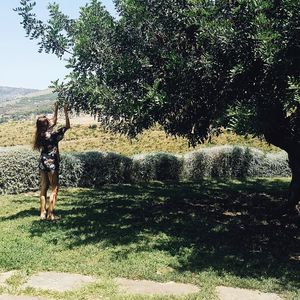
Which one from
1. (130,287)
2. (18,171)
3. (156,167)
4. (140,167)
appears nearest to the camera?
(130,287)

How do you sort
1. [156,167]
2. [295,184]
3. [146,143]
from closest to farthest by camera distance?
1. [295,184]
2. [156,167]
3. [146,143]

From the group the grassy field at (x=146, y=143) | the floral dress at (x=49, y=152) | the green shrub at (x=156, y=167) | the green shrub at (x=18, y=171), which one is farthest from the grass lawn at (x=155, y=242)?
the grassy field at (x=146, y=143)

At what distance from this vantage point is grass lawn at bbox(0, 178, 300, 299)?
25.7ft

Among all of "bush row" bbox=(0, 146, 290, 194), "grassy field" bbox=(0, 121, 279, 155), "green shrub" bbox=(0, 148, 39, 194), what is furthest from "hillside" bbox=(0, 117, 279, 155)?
"green shrub" bbox=(0, 148, 39, 194)

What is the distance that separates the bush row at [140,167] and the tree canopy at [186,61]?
23.5 feet

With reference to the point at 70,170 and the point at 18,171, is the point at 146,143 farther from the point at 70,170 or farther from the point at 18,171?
the point at 18,171

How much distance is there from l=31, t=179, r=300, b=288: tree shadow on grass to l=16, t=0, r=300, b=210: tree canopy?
2.70 meters

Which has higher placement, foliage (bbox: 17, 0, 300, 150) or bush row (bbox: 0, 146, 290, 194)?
foliage (bbox: 17, 0, 300, 150)

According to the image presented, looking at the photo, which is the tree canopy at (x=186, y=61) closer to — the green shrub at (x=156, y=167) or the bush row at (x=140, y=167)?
the bush row at (x=140, y=167)

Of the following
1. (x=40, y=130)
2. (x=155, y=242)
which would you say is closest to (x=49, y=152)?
(x=40, y=130)

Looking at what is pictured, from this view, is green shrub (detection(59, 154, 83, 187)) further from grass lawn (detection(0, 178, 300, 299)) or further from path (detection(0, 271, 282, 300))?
path (detection(0, 271, 282, 300))

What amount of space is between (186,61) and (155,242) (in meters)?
4.28

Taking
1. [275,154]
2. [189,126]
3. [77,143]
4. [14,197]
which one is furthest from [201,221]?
[77,143]

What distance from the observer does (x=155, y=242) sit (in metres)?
10.2
